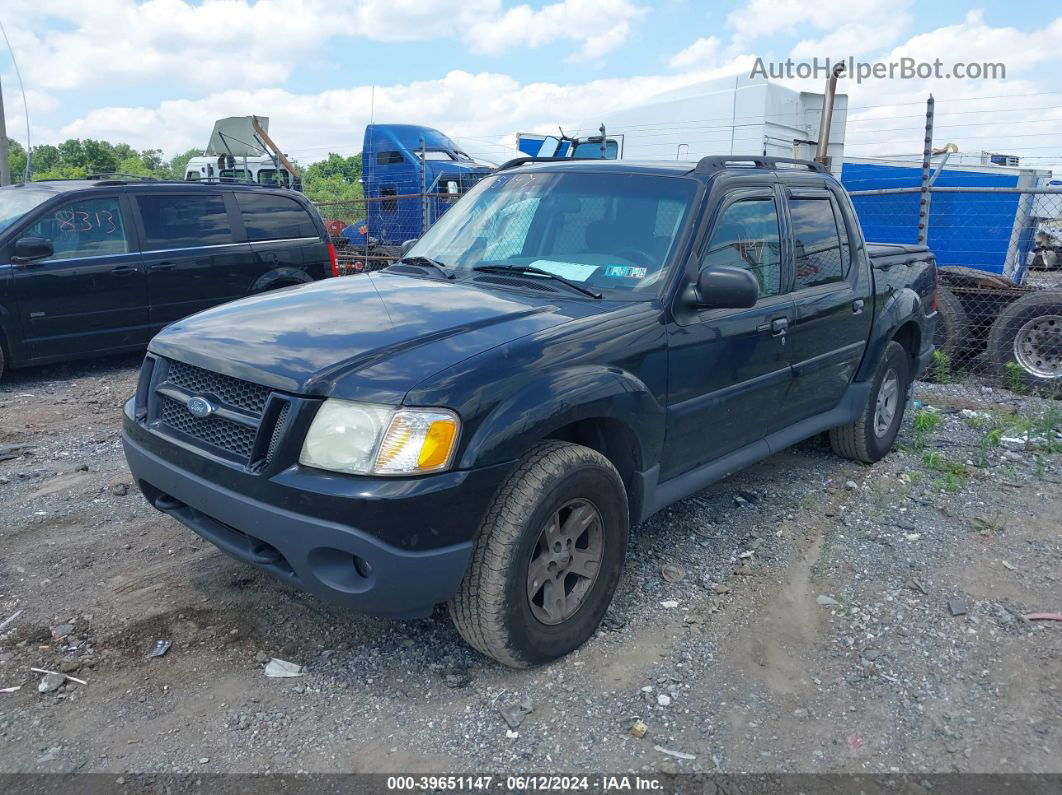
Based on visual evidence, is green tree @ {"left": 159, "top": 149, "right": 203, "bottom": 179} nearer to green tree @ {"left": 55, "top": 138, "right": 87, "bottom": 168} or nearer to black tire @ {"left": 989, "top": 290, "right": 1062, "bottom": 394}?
green tree @ {"left": 55, "top": 138, "right": 87, "bottom": 168}

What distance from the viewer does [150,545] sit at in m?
4.07

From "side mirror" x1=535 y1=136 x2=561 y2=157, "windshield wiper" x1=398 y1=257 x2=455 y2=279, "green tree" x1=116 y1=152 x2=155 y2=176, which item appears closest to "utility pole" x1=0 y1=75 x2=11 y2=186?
"side mirror" x1=535 y1=136 x2=561 y2=157

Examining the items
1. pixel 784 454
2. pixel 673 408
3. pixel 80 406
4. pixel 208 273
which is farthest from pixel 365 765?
pixel 208 273

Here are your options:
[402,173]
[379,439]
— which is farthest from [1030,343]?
[402,173]

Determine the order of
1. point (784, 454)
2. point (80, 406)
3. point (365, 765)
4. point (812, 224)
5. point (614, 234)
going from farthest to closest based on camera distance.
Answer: point (80, 406), point (784, 454), point (812, 224), point (614, 234), point (365, 765)

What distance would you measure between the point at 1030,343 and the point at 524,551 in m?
6.67

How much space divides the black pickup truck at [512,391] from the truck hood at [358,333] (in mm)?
13

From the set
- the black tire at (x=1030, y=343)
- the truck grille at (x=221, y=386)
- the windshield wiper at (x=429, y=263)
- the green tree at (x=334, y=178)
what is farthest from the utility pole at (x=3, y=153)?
the green tree at (x=334, y=178)

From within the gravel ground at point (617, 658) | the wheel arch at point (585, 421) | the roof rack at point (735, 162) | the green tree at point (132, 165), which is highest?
the green tree at point (132, 165)

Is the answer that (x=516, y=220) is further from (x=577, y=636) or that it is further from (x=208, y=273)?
(x=208, y=273)

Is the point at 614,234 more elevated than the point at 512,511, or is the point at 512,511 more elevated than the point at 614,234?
the point at 614,234

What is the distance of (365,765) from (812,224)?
139 inches

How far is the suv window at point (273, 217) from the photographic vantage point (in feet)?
27.9

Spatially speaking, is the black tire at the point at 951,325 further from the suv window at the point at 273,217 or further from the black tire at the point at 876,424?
the suv window at the point at 273,217
